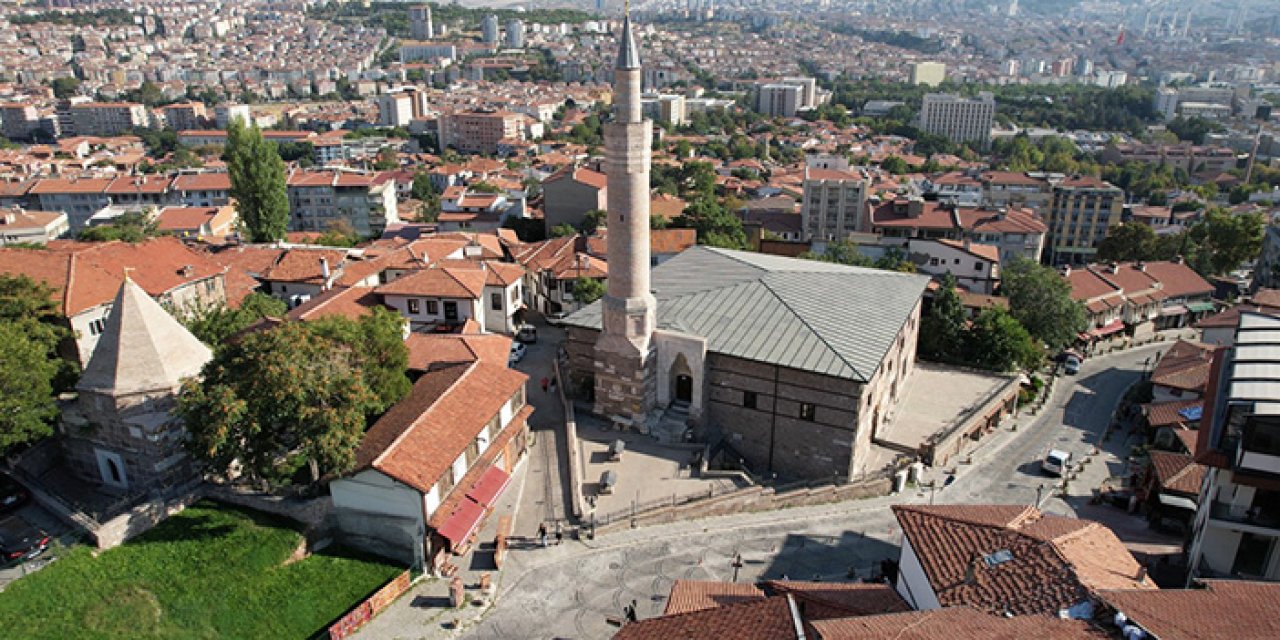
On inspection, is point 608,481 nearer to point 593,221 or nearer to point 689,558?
point 689,558

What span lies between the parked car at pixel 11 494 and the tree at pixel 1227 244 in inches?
3255

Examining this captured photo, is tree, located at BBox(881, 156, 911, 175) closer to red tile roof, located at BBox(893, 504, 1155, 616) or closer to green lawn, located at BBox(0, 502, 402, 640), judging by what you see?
red tile roof, located at BBox(893, 504, 1155, 616)

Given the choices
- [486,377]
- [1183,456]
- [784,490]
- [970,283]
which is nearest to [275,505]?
[486,377]

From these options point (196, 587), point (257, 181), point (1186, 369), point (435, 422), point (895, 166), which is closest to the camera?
point (196, 587)

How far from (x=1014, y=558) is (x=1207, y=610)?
3.77 m

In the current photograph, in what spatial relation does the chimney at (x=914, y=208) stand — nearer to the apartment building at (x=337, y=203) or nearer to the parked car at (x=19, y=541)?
the apartment building at (x=337, y=203)

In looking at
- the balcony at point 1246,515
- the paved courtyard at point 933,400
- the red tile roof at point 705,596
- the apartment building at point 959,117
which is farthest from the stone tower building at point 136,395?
the apartment building at point 959,117

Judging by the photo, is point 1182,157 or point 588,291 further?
point 1182,157

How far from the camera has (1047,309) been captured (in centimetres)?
4897

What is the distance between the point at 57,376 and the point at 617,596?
22.7 metres

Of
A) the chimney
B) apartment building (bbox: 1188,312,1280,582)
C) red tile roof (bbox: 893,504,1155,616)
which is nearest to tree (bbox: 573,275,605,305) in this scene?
red tile roof (bbox: 893,504,1155,616)

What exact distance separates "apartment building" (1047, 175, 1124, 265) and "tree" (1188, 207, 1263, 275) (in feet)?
41.1

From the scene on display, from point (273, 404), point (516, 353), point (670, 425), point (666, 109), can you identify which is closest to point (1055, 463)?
point (670, 425)

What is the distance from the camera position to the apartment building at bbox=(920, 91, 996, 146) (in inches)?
6658
